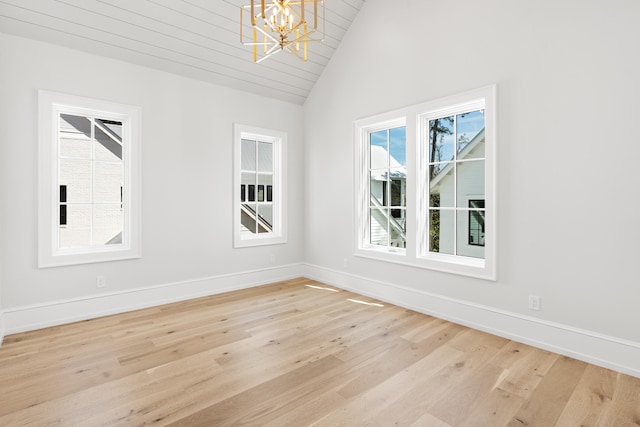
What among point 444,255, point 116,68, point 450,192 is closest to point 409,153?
point 450,192

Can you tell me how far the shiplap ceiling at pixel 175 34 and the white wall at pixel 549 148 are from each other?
1.36 m

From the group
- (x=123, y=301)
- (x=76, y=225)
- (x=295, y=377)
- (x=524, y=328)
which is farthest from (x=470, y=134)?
(x=76, y=225)

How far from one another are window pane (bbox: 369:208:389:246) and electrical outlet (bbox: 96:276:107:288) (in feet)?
10.3

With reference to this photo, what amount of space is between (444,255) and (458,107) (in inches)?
61.1

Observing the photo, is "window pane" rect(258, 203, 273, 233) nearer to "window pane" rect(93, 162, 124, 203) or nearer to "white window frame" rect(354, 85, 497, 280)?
"white window frame" rect(354, 85, 497, 280)

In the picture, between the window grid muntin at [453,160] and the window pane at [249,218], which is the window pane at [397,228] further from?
the window pane at [249,218]

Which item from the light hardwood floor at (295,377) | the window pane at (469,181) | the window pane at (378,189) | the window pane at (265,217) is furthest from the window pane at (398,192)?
the window pane at (265,217)

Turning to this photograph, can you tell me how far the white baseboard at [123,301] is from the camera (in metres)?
3.14

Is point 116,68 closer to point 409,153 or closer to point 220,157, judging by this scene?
point 220,157

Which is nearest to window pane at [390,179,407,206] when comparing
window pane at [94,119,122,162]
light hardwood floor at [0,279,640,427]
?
light hardwood floor at [0,279,640,427]

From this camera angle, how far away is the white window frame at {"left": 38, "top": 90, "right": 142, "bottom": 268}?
126 inches

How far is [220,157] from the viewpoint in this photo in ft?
14.5

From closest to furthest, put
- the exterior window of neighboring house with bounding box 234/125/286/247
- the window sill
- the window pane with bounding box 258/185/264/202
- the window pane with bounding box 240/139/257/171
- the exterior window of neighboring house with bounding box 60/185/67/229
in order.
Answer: the window sill → the exterior window of neighboring house with bounding box 60/185/67/229 → the exterior window of neighboring house with bounding box 234/125/286/247 → the window pane with bounding box 240/139/257/171 → the window pane with bounding box 258/185/264/202

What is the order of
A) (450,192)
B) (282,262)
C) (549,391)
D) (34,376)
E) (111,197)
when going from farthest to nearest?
1. (282,262)
2. (111,197)
3. (450,192)
4. (34,376)
5. (549,391)
